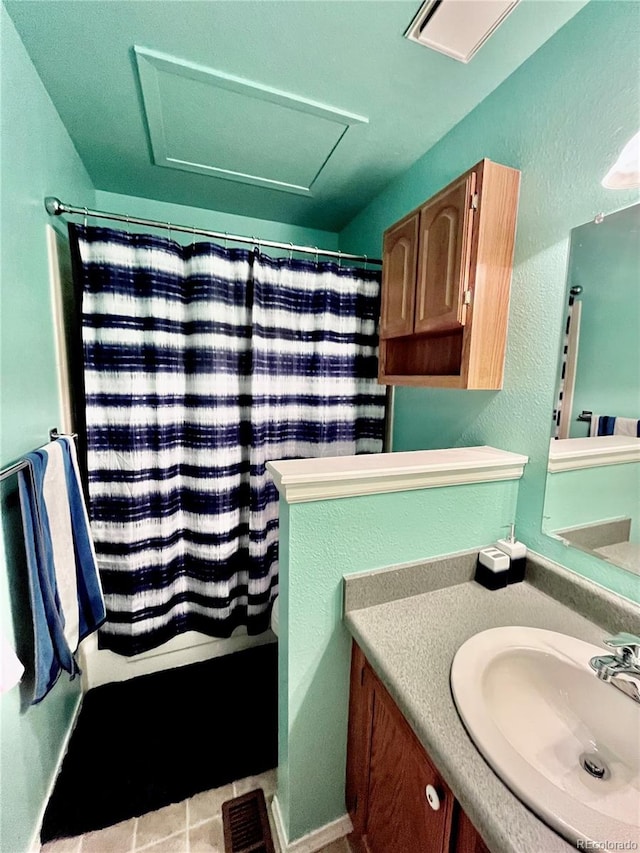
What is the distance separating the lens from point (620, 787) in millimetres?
619

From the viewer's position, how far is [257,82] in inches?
43.9

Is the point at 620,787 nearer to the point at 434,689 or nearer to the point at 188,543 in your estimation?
the point at 434,689

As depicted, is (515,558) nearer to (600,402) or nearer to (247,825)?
(600,402)

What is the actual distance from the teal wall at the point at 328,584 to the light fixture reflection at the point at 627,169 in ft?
2.67

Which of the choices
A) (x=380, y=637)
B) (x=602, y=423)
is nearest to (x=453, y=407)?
(x=602, y=423)

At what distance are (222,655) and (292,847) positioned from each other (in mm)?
855

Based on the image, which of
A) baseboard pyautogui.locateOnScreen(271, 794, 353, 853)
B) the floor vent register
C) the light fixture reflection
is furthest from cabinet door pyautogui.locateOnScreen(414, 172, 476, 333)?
the floor vent register

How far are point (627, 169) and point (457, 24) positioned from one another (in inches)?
24.4

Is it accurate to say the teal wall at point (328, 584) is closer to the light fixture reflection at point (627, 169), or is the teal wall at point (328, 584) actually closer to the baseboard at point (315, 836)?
the baseboard at point (315, 836)

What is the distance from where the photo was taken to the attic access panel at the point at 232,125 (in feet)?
3.64

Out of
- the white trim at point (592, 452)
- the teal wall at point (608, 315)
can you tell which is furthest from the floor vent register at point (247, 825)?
the teal wall at point (608, 315)

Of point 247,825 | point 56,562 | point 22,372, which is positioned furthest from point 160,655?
point 22,372

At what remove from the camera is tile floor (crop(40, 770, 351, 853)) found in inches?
40.4

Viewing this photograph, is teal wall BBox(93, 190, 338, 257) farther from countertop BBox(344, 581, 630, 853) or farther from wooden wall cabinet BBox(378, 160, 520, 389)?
countertop BBox(344, 581, 630, 853)
